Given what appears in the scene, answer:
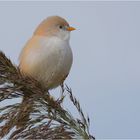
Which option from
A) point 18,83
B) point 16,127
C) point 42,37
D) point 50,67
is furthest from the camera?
point 42,37

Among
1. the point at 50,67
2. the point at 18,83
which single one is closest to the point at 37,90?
the point at 18,83

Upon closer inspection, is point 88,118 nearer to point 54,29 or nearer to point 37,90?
point 37,90

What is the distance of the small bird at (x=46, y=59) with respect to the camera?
440 centimetres

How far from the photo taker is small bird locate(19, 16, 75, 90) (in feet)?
14.4

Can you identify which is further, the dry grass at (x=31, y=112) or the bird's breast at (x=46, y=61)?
the bird's breast at (x=46, y=61)

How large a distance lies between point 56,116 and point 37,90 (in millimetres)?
261

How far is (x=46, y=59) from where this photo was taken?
4379 millimetres

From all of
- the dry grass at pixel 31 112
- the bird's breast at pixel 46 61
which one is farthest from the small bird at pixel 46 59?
the dry grass at pixel 31 112

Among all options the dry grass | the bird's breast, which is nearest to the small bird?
Answer: the bird's breast

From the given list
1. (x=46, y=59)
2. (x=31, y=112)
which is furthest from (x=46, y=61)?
(x=31, y=112)

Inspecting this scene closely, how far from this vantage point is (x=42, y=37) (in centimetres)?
475

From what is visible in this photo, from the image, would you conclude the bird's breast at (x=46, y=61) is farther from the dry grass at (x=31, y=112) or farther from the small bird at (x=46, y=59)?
the dry grass at (x=31, y=112)

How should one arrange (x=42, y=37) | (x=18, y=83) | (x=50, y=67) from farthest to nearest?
(x=42, y=37) < (x=50, y=67) < (x=18, y=83)

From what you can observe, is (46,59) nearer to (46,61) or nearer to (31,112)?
(46,61)
